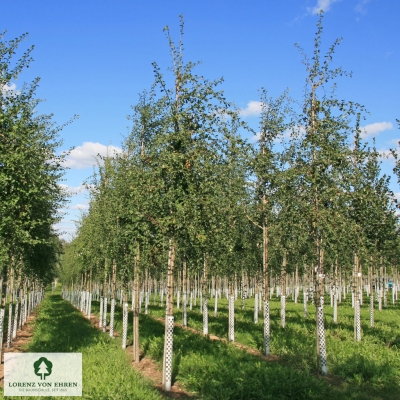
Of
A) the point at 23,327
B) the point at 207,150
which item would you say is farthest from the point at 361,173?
the point at 23,327

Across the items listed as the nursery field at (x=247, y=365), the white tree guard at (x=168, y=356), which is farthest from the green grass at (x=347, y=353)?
the white tree guard at (x=168, y=356)

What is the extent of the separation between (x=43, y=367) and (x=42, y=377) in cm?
69

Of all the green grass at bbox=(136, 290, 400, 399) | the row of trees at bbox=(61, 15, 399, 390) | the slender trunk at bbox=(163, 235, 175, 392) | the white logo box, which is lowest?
the green grass at bbox=(136, 290, 400, 399)

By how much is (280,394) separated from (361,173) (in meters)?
13.8

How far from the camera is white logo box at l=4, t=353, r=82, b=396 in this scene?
1041 cm

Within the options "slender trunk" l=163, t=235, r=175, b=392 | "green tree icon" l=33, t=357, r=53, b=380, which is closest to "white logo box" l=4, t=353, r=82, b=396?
"green tree icon" l=33, t=357, r=53, b=380

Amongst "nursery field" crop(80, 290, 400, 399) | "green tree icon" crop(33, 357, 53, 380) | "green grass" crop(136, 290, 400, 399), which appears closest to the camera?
"nursery field" crop(80, 290, 400, 399)

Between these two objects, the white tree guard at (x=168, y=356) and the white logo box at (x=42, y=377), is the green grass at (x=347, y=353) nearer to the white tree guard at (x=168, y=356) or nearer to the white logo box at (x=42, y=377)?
the white tree guard at (x=168, y=356)

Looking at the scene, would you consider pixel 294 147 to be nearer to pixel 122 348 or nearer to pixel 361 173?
pixel 361 173

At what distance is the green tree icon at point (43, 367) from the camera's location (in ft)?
38.0

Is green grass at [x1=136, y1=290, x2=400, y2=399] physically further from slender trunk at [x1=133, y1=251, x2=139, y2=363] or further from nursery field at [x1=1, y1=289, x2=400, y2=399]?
slender trunk at [x1=133, y1=251, x2=139, y2=363]

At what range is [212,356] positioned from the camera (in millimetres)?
14234

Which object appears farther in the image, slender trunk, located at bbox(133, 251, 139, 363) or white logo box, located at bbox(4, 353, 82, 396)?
slender trunk, located at bbox(133, 251, 139, 363)

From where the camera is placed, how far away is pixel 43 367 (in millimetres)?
12055
